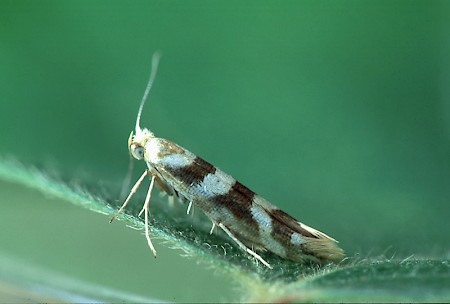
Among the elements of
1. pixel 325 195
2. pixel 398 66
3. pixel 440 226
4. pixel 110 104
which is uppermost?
pixel 398 66

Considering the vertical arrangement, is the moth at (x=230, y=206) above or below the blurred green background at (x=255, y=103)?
below

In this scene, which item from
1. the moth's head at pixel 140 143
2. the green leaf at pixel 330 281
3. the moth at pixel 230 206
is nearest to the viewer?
the green leaf at pixel 330 281

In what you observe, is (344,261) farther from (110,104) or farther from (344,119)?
(110,104)

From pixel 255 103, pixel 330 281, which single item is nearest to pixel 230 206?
pixel 255 103

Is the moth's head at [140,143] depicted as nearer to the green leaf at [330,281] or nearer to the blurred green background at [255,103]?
the blurred green background at [255,103]

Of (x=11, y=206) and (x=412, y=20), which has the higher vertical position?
(x=412, y=20)

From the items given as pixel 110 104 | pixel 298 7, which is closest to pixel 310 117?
pixel 298 7

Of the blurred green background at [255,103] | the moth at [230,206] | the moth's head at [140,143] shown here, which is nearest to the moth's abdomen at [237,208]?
the moth at [230,206]
